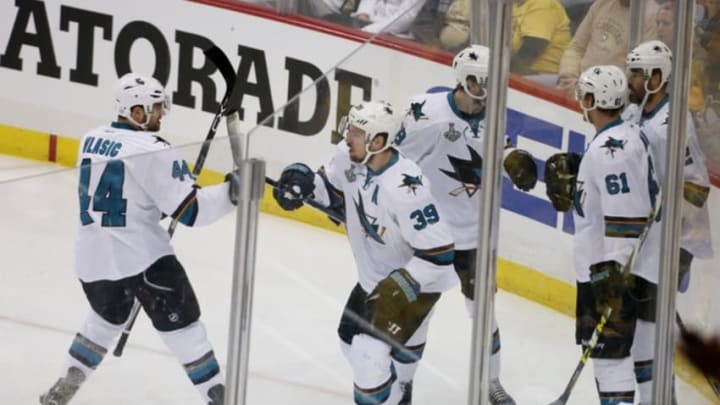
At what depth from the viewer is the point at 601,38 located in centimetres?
341

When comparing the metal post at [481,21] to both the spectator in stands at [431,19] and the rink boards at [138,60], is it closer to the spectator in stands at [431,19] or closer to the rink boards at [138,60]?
the spectator in stands at [431,19]

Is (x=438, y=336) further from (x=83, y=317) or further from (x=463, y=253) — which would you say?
(x=83, y=317)

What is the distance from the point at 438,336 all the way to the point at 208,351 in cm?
45

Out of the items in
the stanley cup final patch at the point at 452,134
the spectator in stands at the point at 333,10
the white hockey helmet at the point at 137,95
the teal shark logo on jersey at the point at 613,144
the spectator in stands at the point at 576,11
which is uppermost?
the spectator in stands at the point at 576,11

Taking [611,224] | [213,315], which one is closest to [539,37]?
[611,224]

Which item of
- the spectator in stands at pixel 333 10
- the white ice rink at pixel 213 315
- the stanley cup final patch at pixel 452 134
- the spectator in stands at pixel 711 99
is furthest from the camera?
the spectator in stands at pixel 333 10

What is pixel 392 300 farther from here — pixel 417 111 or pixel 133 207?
pixel 133 207

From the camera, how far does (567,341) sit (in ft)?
11.4

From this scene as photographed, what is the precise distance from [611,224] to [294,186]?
68 centimetres

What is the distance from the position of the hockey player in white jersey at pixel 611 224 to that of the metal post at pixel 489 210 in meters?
0.18

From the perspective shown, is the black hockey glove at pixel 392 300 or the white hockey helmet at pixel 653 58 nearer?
the black hockey glove at pixel 392 300

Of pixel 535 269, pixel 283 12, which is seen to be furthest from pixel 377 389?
pixel 283 12

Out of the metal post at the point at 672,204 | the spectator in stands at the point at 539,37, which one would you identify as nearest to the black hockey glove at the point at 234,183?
the spectator in stands at the point at 539,37

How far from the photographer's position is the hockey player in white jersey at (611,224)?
3.47 m
